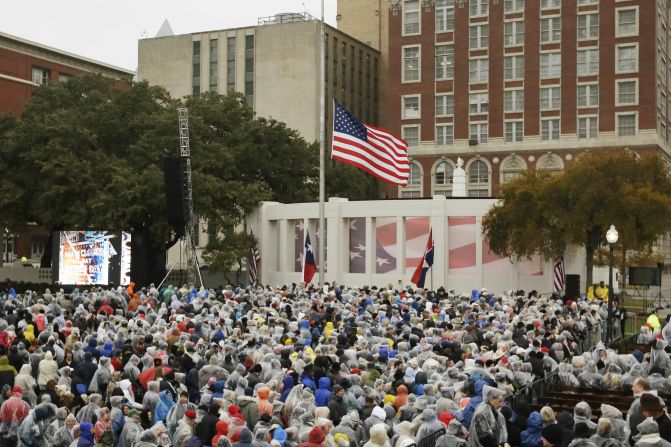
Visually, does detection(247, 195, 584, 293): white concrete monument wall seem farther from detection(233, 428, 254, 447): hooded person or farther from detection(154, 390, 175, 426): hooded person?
detection(233, 428, 254, 447): hooded person

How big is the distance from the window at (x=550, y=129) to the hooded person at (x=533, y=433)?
71.3 meters

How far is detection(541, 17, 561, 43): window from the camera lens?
3221 inches

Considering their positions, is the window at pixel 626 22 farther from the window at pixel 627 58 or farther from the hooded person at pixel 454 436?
the hooded person at pixel 454 436

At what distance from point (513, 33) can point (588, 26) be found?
268 inches

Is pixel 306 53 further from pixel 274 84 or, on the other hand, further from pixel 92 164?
pixel 92 164

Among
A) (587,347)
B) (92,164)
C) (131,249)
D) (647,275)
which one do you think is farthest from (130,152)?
(587,347)

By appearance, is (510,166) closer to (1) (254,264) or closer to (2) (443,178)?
(2) (443,178)

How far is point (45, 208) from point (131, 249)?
38.9 feet

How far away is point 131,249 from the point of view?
4638 centimetres

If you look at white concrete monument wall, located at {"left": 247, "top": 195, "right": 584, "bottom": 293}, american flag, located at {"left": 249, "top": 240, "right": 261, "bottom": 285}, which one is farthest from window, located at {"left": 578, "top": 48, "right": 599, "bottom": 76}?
american flag, located at {"left": 249, "top": 240, "right": 261, "bottom": 285}

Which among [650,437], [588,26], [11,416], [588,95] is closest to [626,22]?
[588,26]

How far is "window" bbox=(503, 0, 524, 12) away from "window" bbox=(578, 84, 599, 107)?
9.23 m

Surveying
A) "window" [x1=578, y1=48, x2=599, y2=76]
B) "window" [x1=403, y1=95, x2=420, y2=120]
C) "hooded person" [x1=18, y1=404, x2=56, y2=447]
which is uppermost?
"window" [x1=578, y1=48, x2=599, y2=76]

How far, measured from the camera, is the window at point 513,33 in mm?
83250
